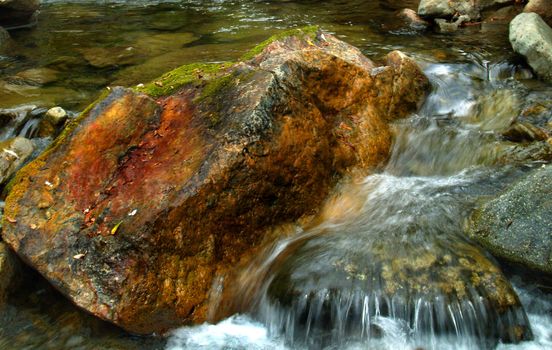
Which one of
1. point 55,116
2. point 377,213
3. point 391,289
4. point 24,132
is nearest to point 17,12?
point 24,132

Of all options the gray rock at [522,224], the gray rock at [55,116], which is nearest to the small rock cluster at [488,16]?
the gray rock at [522,224]

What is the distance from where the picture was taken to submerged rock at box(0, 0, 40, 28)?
47.7ft

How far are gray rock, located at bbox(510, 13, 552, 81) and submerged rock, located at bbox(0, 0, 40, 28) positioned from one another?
551 inches

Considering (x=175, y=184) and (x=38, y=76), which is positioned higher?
(x=175, y=184)

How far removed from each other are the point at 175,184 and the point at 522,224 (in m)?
3.41

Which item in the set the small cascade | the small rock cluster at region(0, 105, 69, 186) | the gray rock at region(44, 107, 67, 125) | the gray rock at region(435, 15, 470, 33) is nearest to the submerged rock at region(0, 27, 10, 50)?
the small rock cluster at region(0, 105, 69, 186)

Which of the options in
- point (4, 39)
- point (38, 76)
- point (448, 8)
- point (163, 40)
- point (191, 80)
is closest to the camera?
point (191, 80)

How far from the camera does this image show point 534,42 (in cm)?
809

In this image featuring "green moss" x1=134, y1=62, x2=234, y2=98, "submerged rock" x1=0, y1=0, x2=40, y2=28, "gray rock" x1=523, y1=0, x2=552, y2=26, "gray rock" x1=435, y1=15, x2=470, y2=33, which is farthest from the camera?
"submerged rock" x1=0, y1=0, x2=40, y2=28

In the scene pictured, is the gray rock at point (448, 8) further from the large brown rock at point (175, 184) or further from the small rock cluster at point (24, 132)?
the small rock cluster at point (24, 132)

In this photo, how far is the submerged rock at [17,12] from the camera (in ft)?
47.7

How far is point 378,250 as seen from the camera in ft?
15.3

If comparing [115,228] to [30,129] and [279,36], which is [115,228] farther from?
[30,129]

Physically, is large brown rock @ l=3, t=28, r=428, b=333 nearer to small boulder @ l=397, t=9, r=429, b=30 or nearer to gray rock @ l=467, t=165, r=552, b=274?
gray rock @ l=467, t=165, r=552, b=274
